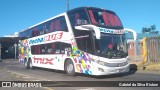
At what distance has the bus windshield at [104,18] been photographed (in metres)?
16.9

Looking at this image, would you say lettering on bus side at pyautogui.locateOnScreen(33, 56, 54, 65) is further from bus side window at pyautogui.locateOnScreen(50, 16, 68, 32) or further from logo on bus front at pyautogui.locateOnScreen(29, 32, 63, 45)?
bus side window at pyautogui.locateOnScreen(50, 16, 68, 32)

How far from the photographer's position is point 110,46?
16.4 m

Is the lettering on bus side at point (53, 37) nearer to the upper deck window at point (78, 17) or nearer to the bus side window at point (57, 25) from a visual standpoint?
the bus side window at point (57, 25)

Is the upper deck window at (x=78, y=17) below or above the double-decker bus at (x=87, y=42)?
above

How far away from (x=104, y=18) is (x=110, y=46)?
1.91 metres

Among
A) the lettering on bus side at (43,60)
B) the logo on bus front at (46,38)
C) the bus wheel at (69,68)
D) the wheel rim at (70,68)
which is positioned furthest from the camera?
the lettering on bus side at (43,60)

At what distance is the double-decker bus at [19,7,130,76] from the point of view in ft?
52.9

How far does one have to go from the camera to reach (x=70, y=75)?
61.5 feet

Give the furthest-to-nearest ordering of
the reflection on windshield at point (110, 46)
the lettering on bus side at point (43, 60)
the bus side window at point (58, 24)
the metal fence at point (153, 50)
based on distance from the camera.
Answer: the metal fence at point (153, 50) → the lettering on bus side at point (43, 60) → the bus side window at point (58, 24) → the reflection on windshield at point (110, 46)

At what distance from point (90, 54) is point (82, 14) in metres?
2.45

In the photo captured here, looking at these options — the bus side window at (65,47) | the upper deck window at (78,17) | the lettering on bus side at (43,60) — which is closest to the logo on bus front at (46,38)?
the bus side window at (65,47)

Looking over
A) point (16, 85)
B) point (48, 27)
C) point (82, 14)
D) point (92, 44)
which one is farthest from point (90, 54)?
point (48, 27)

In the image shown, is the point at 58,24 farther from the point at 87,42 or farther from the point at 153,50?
the point at 153,50

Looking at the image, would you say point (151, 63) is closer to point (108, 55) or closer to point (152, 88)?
point (108, 55)
